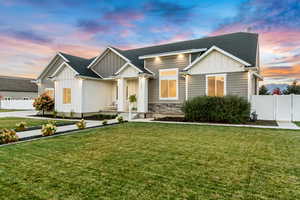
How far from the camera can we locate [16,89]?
117 ft

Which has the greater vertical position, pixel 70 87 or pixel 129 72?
pixel 129 72

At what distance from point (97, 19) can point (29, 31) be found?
6245 millimetres

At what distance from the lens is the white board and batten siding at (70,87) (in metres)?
14.3

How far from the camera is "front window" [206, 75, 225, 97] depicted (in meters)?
11.5

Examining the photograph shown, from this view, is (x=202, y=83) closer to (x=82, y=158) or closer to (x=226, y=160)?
(x=226, y=160)

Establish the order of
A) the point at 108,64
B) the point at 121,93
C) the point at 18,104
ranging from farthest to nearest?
the point at 18,104
the point at 108,64
the point at 121,93

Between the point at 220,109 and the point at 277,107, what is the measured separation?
168 inches

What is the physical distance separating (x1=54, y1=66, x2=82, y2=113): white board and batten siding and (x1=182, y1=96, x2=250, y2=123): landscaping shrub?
9232 millimetres

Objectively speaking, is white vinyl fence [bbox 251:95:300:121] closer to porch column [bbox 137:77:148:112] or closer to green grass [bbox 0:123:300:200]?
green grass [bbox 0:123:300:200]

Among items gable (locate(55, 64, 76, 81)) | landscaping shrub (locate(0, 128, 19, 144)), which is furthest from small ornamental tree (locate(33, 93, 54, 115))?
landscaping shrub (locate(0, 128, 19, 144))

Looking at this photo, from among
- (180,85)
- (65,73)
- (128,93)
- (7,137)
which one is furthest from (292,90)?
(7,137)

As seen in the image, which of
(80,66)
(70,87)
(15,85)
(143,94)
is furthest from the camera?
(15,85)

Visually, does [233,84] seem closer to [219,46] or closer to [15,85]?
[219,46]

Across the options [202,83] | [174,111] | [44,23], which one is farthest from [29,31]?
[202,83]
